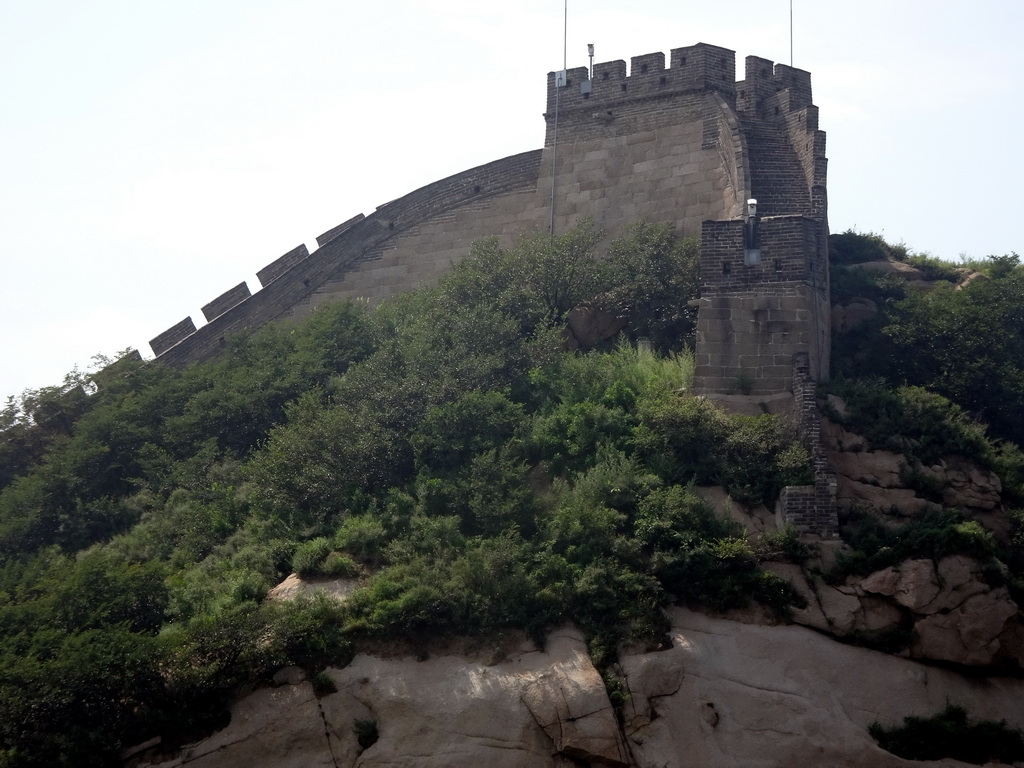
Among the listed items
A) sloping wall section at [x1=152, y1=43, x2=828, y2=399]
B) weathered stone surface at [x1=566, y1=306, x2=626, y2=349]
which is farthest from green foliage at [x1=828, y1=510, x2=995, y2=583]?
weathered stone surface at [x1=566, y1=306, x2=626, y2=349]

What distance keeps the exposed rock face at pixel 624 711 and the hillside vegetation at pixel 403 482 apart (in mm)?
410

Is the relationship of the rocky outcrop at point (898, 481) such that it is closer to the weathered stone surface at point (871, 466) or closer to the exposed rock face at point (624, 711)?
the weathered stone surface at point (871, 466)

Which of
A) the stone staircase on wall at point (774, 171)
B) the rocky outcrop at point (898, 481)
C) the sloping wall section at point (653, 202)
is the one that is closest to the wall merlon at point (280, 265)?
the sloping wall section at point (653, 202)

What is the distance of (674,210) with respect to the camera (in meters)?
29.8

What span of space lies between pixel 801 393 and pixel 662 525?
3445 millimetres

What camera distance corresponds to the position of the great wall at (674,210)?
25.2 m

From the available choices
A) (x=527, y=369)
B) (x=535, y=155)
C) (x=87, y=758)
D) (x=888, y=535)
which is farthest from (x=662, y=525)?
(x=535, y=155)

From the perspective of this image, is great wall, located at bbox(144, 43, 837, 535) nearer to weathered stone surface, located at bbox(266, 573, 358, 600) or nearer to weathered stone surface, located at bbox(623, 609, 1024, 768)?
weathered stone surface, located at bbox(623, 609, 1024, 768)

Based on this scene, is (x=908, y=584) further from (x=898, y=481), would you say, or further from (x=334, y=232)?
(x=334, y=232)


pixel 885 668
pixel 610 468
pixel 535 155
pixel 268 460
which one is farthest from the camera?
pixel 535 155

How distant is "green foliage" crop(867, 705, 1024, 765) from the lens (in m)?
20.4

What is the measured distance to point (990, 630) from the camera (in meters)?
21.4

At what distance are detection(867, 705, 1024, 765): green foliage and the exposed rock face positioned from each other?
16cm

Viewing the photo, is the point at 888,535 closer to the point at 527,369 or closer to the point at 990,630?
the point at 990,630
